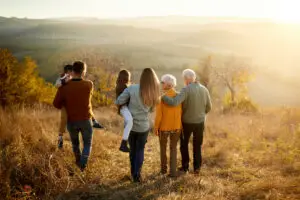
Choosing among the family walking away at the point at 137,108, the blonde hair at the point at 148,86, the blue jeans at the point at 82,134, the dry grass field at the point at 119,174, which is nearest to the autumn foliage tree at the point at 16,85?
the dry grass field at the point at 119,174

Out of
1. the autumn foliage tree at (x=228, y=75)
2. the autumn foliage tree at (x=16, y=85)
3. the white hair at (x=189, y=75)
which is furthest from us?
the autumn foliage tree at (x=228, y=75)

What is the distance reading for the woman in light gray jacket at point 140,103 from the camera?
5684mm

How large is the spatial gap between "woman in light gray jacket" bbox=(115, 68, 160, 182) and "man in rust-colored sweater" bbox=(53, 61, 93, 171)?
677mm

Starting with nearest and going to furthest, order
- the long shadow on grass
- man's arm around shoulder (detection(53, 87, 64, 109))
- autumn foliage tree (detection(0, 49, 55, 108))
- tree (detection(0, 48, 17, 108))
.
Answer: the long shadow on grass → man's arm around shoulder (detection(53, 87, 64, 109)) → tree (detection(0, 48, 17, 108)) → autumn foliage tree (detection(0, 49, 55, 108))

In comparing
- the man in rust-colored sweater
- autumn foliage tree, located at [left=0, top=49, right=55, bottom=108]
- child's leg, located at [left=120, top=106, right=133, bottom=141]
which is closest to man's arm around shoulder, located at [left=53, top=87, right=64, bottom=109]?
the man in rust-colored sweater

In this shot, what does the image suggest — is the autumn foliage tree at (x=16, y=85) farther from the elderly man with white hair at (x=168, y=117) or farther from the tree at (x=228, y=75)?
the elderly man with white hair at (x=168, y=117)

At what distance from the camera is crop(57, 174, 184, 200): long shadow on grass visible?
5.15 meters

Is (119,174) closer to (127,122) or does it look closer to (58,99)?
(127,122)

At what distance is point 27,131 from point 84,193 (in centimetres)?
297

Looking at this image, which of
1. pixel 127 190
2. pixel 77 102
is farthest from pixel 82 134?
pixel 127 190

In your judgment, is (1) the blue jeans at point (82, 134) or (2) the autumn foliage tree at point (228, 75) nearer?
(1) the blue jeans at point (82, 134)

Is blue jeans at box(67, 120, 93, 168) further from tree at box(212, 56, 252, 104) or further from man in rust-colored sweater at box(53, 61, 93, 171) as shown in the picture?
tree at box(212, 56, 252, 104)

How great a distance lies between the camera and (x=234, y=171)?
24.2 feet

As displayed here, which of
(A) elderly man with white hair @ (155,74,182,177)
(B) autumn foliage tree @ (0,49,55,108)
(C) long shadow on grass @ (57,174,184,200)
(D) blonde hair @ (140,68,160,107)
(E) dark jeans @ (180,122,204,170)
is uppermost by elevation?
(D) blonde hair @ (140,68,160,107)
